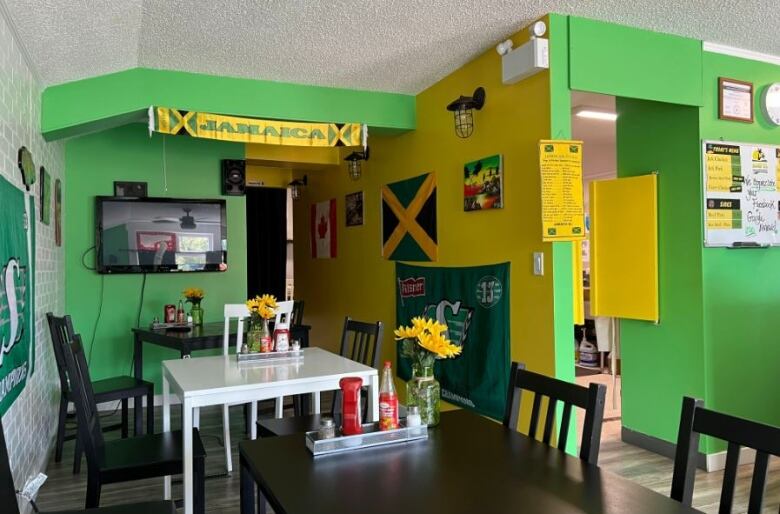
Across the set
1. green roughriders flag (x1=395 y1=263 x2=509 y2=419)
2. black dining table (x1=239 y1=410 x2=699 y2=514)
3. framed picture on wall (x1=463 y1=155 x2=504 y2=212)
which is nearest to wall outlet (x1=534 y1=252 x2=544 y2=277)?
green roughriders flag (x1=395 y1=263 x2=509 y2=419)

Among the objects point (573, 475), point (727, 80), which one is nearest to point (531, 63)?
point (727, 80)

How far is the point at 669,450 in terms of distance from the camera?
3.76m

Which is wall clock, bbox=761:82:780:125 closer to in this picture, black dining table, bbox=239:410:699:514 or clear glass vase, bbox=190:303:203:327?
black dining table, bbox=239:410:699:514

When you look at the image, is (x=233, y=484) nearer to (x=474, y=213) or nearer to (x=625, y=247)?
(x=474, y=213)

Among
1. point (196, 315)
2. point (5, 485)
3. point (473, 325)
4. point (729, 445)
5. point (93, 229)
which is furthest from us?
point (93, 229)

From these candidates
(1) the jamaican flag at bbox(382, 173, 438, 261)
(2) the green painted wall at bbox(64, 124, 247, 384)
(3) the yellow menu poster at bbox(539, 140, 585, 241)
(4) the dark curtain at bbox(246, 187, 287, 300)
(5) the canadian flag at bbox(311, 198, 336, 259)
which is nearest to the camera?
(3) the yellow menu poster at bbox(539, 140, 585, 241)

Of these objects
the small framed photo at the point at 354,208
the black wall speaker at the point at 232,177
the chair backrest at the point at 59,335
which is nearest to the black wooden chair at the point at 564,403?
the chair backrest at the point at 59,335

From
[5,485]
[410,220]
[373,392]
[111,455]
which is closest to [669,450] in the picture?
[373,392]

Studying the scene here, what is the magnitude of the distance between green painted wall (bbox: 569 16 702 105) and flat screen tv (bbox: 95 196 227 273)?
3.49 m

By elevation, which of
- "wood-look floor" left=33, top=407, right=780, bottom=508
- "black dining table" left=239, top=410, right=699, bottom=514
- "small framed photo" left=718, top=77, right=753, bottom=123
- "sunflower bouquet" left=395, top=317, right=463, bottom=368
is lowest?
"wood-look floor" left=33, top=407, right=780, bottom=508

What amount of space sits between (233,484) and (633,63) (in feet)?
10.6

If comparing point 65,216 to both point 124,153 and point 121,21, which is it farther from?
point 121,21

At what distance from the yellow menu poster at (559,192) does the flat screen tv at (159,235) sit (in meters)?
3.32

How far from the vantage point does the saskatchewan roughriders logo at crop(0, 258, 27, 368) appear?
245 centimetres
